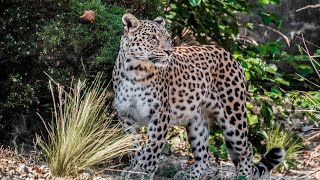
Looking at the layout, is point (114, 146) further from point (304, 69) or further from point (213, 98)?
point (304, 69)

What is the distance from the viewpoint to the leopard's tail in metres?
8.98

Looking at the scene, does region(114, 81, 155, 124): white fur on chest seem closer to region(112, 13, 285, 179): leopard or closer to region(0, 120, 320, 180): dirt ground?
region(112, 13, 285, 179): leopard

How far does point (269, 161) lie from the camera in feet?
29.8

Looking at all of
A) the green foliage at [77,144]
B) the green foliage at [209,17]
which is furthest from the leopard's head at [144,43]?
the green foliage at [209,17]

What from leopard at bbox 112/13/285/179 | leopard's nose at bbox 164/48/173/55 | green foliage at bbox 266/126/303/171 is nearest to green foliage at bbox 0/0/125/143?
leopard at bbox 112/13/285/179

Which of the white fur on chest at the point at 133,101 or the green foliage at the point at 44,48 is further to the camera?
the green foliage at the point at 44,48

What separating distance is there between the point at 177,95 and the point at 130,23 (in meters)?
1.03

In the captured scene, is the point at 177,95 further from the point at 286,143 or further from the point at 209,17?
the point at 286,143

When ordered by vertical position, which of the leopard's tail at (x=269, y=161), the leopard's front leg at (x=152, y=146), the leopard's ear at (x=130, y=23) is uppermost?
the leopard's ear at (x=130, y=23)

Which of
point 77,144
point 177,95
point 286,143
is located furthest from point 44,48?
point 286,143

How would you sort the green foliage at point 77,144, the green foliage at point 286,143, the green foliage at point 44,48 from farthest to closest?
the green foliage at point 286,143 → the green foliage at point 44,48 → the green foliage at point 77,144

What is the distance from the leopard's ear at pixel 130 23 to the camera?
818 centimetres

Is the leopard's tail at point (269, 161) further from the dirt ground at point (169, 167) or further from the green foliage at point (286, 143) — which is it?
the green foliage at point (286, 143)

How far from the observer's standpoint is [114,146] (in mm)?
7234
